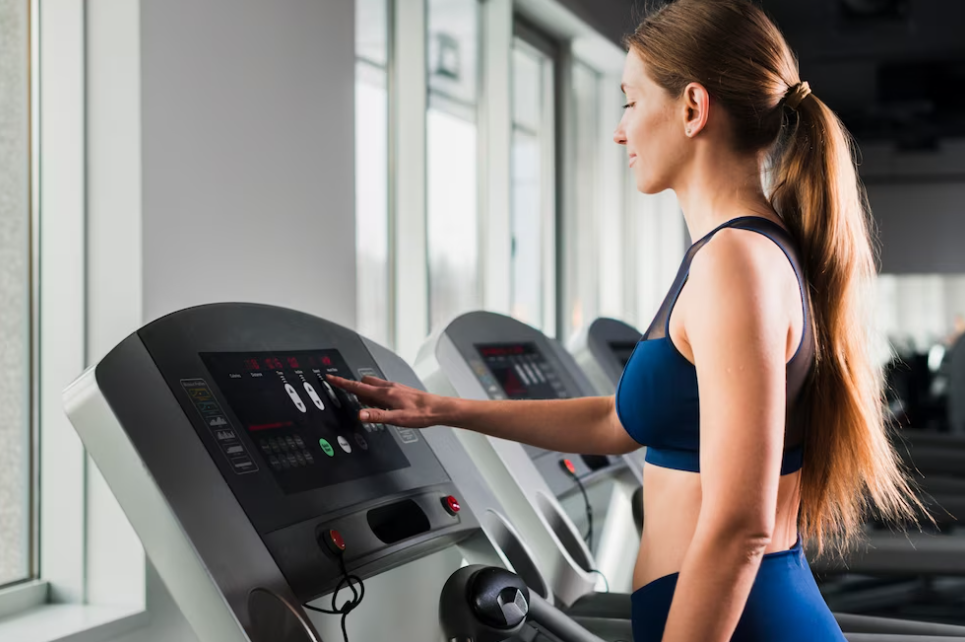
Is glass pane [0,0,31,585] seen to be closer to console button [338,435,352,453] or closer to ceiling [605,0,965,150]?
console button [338,435,352,453]

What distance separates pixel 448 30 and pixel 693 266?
2448 mm

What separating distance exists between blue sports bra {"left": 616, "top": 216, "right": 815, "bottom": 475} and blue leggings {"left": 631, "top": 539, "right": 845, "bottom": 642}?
12cm

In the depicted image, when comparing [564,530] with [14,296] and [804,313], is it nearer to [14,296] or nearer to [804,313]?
[804,313]

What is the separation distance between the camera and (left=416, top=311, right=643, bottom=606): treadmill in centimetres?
175

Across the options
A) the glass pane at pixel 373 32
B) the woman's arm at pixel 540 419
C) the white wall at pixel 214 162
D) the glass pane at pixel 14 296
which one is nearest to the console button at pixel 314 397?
the woman's arm at pixel 540 419

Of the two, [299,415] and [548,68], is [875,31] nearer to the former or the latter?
[548,68]

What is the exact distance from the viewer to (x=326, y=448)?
1227mm

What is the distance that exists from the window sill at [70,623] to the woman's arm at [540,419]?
1.84ft

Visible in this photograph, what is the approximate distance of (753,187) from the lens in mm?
1263

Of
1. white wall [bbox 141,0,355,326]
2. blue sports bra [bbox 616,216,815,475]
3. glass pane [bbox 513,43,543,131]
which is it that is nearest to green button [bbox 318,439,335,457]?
blue sports bra [bbox 616,216,815,475]

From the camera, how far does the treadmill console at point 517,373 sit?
76.4 inches

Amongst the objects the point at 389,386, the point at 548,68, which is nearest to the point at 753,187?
the point at 389,386

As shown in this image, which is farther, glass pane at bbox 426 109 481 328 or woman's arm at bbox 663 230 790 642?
glass pane at bbox 426 109 481 328

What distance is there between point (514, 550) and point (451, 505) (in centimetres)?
22
